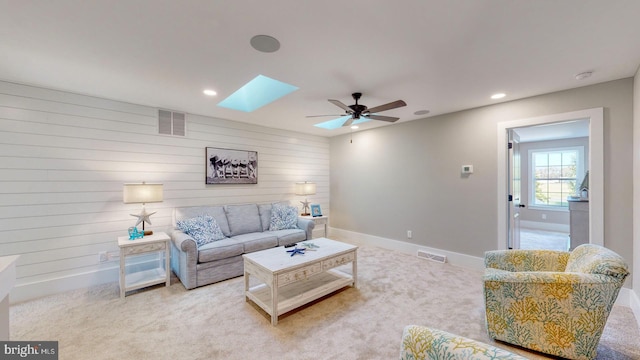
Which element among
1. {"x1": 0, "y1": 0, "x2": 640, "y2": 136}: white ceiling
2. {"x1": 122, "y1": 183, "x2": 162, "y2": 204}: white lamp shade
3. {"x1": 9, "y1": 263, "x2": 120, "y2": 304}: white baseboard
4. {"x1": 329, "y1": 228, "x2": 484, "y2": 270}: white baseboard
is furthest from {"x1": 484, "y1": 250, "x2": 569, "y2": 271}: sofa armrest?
{"x1": 9, "y1": 263, "x2": 120, "y2": 304}: white baseboard

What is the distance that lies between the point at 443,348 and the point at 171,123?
4281 millimetres

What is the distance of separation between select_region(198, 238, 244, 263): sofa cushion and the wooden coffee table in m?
0.64

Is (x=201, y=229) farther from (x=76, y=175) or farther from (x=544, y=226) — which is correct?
(x=544, y=226)

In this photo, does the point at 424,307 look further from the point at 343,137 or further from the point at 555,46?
the point at 343,137

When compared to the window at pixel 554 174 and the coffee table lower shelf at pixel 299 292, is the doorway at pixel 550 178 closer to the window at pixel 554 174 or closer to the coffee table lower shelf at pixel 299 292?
the window at pixel 554 174

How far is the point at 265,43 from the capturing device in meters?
2.04

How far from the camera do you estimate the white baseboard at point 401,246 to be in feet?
12.6

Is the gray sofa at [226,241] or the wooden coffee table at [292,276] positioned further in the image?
the gray sofa at [226,241]

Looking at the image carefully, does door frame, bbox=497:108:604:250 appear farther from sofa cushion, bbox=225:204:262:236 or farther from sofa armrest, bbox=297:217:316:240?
sofa cushion, bbox=225:204:262:236

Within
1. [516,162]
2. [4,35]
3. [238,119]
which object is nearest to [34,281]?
[4,35]

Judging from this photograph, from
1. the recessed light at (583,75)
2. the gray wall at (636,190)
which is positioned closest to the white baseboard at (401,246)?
the gray wall at (636,190)

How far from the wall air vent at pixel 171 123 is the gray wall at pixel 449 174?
3.26 m

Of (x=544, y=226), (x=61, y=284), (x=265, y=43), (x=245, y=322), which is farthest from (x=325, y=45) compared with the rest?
(x=544, y=226)

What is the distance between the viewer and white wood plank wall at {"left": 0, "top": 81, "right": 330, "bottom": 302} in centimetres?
283
